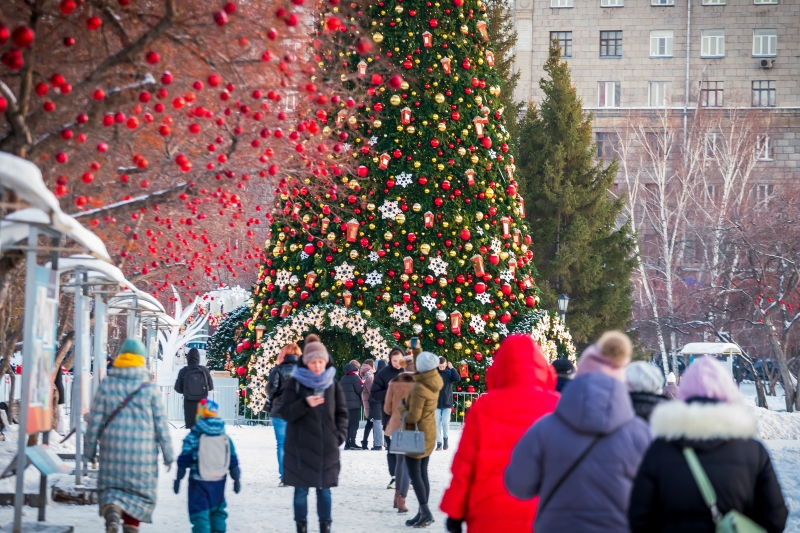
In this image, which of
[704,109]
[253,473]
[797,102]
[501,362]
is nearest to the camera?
[501,362]

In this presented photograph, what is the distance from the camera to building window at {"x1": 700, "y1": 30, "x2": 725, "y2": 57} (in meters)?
63.4

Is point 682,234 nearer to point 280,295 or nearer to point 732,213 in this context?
point 732,213

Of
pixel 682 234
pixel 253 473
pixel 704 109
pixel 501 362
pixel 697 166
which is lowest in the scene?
pixel 253 473

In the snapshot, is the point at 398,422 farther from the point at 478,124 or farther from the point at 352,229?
the point at 478,124

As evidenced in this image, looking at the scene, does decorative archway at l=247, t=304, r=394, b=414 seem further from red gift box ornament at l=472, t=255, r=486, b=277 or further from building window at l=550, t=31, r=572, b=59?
building window at l=550, t=31, r=572, b=59

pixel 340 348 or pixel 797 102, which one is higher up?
pixel 797 102

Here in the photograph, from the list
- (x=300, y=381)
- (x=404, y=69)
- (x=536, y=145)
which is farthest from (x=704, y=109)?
(x=300, y=381)

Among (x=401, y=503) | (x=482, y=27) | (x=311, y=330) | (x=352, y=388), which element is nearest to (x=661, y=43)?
(x=482, y=27)

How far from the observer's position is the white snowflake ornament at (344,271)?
2378 centimetres

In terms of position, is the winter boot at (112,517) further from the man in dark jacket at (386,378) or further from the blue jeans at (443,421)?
the blue jeans at (443,421)

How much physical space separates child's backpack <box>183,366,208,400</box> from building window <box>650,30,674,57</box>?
158 ft

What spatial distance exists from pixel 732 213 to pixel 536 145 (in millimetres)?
11312

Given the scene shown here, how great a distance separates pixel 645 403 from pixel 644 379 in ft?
0.69

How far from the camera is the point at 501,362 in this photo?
256 inches
